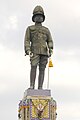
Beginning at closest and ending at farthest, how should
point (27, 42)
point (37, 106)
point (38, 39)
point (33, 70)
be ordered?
point (37, 106), point (33, 70), point (27, 42), point (38, 39)

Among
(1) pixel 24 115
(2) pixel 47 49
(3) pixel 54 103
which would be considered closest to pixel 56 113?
(3) pixel 54 103

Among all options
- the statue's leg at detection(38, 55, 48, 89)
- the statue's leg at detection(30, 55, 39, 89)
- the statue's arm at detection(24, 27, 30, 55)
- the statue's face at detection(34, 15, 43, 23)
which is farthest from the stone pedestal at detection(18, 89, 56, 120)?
the statue's face at detection(34, 15, 43, 23)

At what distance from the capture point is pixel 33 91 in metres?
12.0

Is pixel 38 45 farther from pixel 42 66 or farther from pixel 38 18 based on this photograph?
pixel 38 18

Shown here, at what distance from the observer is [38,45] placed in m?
12.3

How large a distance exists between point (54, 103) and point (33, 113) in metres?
0.90

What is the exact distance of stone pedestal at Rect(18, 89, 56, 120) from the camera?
11.8 meters

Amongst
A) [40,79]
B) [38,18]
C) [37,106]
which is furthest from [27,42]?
[37,106]

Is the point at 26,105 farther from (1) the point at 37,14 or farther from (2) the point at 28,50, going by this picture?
(1) the point at 37,14

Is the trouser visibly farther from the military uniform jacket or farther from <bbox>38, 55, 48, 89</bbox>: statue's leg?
the military uniform jacket

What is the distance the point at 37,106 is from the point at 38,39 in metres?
2.24

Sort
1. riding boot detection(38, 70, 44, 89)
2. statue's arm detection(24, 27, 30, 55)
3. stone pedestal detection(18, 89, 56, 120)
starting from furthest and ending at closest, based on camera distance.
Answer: riding boot detection(38, 70, 44, 89), statue's arm detection(24, 27, 30, 55), stone pedestal detection(18, 89, 56, 120)

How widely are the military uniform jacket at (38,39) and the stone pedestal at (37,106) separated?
53.4 inches

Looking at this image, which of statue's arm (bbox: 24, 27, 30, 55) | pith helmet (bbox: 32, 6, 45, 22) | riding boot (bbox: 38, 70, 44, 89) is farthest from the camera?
pith helmet (bbox: 32, 6, 45, 22)
